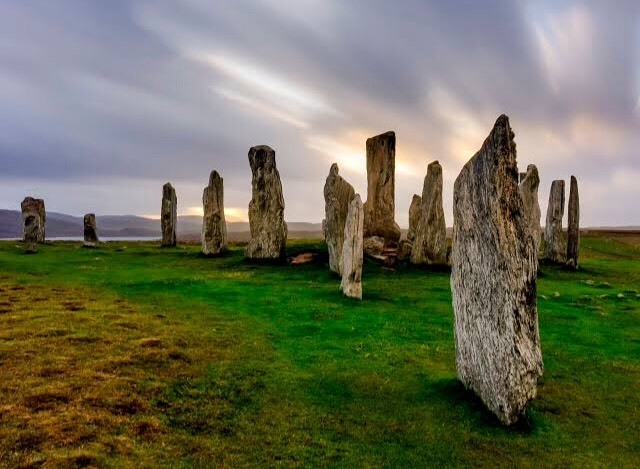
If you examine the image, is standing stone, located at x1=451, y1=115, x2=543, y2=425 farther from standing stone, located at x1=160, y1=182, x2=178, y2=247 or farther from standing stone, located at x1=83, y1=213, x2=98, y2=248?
standing stone, located at x1=83, y1=213, x2=98, y2=248

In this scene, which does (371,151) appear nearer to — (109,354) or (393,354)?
(393,354)

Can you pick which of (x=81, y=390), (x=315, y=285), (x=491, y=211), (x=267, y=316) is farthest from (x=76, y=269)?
(x=491, y=211)

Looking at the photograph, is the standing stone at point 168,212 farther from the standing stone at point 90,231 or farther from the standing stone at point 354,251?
the standing stone at point 354,251

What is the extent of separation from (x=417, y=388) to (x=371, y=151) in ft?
85.6

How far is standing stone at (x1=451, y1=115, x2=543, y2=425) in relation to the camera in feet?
30.7

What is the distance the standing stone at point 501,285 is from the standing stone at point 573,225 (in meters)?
27.2

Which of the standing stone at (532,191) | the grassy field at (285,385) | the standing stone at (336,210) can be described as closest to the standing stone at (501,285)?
the grassy field at (285,385)

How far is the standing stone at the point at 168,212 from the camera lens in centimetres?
4662

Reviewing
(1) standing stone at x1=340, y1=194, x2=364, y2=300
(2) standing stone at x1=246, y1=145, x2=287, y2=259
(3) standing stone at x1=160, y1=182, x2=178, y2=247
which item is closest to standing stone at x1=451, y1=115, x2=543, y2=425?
(1) standing stone at x1=340, y1=194, x2=364, y2=300

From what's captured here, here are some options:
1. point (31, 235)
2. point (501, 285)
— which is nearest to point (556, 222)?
point (501, 285)

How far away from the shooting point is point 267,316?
1789 cm

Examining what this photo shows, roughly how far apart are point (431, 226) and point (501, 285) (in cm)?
2146

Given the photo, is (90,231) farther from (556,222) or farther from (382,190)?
(556,222)

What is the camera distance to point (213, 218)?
3781 cm
